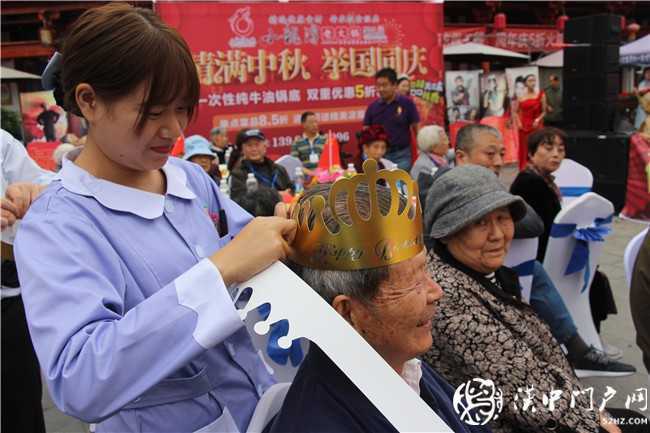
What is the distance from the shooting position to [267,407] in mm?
1184

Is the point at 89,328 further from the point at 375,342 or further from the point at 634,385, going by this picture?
the point at 634,385

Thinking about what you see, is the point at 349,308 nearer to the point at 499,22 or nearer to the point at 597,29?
the point at 597,29

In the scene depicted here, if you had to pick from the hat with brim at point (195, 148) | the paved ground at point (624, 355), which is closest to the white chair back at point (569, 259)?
the paved ground at point (624, 355)

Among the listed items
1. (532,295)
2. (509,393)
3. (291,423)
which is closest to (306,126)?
(532,295)

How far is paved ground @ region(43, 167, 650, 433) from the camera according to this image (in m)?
3.04

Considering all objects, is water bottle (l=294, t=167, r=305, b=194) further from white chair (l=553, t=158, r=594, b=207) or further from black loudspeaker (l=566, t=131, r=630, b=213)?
black loudspeaker (l=566, t=131, r=630, b=213)

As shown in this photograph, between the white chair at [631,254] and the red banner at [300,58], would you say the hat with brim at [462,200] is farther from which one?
the red banner at [300,58]

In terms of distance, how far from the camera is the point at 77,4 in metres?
10.8

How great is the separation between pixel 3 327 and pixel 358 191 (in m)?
1.68

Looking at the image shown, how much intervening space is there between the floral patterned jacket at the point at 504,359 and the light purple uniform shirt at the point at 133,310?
0.67 meters

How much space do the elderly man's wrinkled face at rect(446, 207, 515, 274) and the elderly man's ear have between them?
861mm

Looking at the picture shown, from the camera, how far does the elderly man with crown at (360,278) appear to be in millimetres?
1039

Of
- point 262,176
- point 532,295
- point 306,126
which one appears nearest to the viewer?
point 532,295

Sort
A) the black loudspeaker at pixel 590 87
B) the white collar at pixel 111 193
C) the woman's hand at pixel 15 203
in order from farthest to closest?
1. the black loudspeaker at pixel 590 87
2. the woman's hand at pixel 15 203
3. the white collar at pixel 111 193
